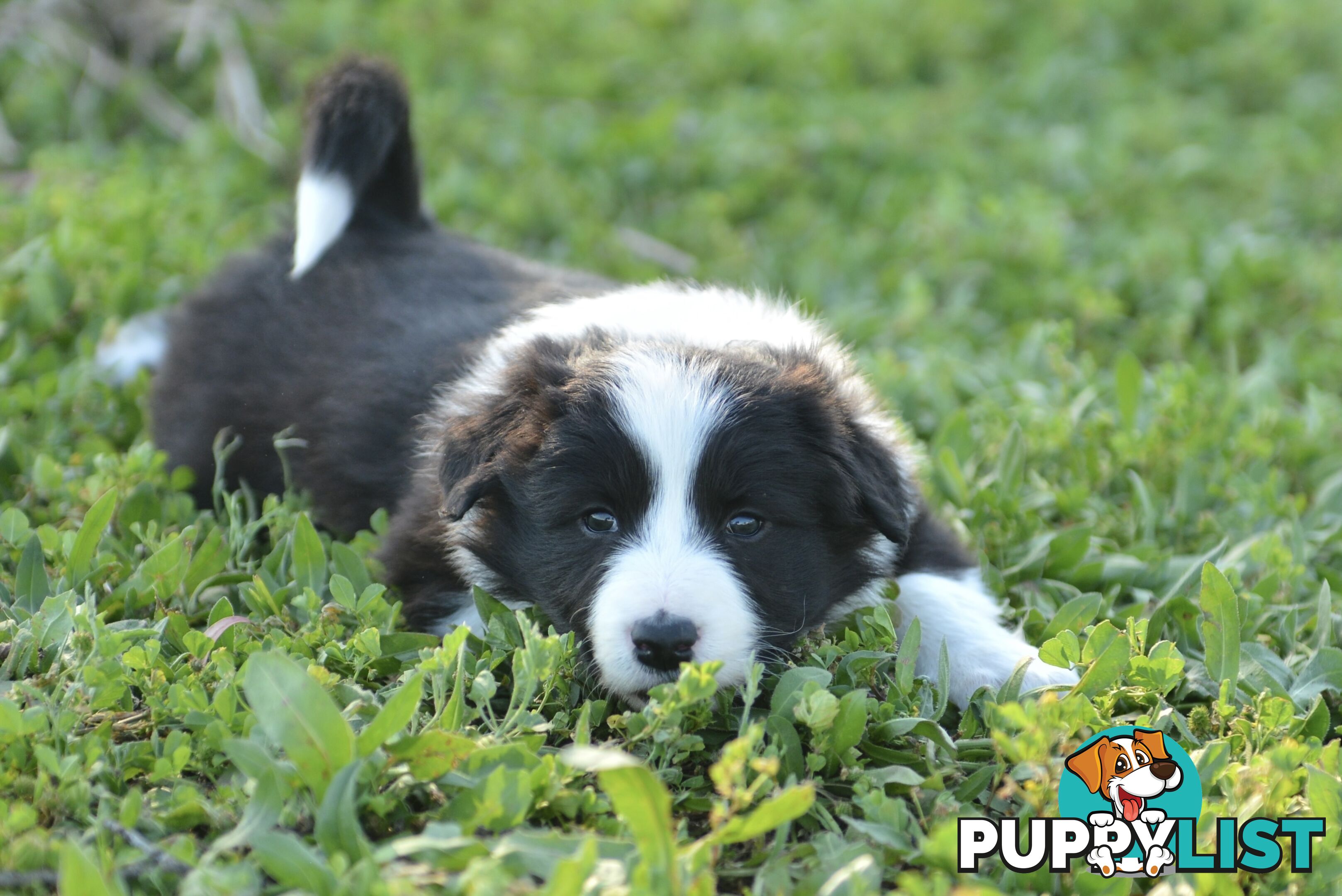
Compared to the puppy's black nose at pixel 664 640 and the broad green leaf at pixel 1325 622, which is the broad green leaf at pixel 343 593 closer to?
the puppy's black nose at pixel 664 640

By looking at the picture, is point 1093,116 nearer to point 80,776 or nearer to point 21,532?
point 21,532

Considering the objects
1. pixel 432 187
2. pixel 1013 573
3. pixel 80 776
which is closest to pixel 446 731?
pixel 80 776

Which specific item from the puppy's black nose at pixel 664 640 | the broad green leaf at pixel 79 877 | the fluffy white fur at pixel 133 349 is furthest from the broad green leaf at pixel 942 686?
the fluffy white fur at pixel 133 349

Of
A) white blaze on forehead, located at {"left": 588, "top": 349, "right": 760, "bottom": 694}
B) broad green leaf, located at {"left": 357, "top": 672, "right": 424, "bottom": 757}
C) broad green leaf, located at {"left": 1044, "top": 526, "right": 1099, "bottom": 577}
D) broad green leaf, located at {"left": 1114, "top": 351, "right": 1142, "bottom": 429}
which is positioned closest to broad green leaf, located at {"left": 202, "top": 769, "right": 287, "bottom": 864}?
broad green leaf, located at {"left": 357, "top": 672, "right": 424, "bottom": 757}

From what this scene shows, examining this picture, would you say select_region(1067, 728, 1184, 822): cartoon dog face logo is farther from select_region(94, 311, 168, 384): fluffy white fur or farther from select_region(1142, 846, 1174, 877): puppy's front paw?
select_region(94, 311, 168, 384): fluffy white fur

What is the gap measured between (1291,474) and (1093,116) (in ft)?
11.4

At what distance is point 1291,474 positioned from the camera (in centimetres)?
390

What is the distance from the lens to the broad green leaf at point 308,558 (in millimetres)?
2885

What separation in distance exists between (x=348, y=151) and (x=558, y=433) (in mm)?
1542

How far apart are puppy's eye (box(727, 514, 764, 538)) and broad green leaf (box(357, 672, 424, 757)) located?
2.34 ft

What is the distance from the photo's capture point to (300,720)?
2.03 meters

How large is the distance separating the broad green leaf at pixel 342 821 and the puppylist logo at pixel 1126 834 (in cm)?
97

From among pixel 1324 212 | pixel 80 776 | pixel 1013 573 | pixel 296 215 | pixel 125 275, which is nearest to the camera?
pixel 80 776

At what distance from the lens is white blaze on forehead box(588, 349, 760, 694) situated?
231cm
